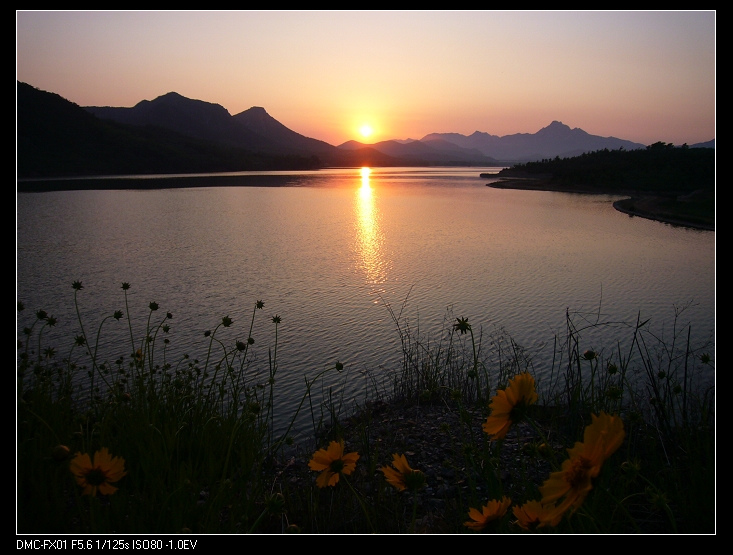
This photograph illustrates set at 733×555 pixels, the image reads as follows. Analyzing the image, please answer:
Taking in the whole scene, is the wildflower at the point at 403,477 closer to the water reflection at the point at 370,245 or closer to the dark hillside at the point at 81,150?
the water reflection at the point at 370,245

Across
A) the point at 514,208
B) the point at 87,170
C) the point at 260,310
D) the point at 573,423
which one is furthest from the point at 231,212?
the point at 87,170

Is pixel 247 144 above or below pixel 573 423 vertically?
above

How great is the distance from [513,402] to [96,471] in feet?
3.71

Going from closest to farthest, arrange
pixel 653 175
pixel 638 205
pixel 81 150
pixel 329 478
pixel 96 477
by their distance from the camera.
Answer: pixel 96 477
pixel 329 478
pixel 638 205
pixel 653 175
pixel 81 150

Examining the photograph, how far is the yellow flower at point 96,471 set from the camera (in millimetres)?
1497

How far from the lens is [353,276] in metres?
12.1

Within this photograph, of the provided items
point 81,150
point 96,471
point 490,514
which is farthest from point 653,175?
point 81,150

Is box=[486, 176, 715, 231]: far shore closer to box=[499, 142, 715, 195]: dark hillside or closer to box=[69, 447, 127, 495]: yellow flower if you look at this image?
box=[499, 142, 715, 195]: dark hillside

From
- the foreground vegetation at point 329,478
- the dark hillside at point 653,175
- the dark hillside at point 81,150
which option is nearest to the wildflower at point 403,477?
the foreground vegetation at point 329,478

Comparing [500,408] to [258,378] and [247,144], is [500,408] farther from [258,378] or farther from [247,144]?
[247,144]

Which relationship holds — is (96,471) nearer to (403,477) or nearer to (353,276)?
(403,477)

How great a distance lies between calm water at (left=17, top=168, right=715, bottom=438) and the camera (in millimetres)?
7766

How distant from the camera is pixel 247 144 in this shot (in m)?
197
